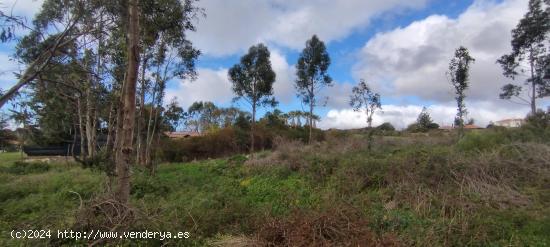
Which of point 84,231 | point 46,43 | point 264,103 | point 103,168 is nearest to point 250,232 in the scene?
point 84,231

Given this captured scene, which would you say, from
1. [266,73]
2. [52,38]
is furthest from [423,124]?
[52,38]

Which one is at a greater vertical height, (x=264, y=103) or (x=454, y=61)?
(x=454, y=61)

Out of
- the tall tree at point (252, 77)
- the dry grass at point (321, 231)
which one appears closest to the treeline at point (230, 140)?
the tall tree at point (252, 77)

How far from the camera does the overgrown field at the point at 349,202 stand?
20.8 feet

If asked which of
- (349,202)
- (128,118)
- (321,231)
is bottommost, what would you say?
(321,231)

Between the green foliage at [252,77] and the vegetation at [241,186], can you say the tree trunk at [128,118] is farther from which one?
the green foliage at [252,77]

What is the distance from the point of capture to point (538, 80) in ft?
72.3

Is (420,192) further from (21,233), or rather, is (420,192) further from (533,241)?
(21,233)

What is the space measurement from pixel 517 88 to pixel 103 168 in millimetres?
22372

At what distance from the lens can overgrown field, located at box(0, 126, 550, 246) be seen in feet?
20.8

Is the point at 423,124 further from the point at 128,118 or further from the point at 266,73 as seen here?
the point at 128,118

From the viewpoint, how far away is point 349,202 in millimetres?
8469

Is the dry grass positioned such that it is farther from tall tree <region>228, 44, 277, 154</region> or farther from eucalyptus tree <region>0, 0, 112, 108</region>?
tall tree <region>228, 44, 277, 154</region>

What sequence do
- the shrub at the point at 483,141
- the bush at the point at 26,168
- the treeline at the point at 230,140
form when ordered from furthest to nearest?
the treeline at the point at 230,140 → the bush at the point at 26,168 → the shrub at the point at 483,141
